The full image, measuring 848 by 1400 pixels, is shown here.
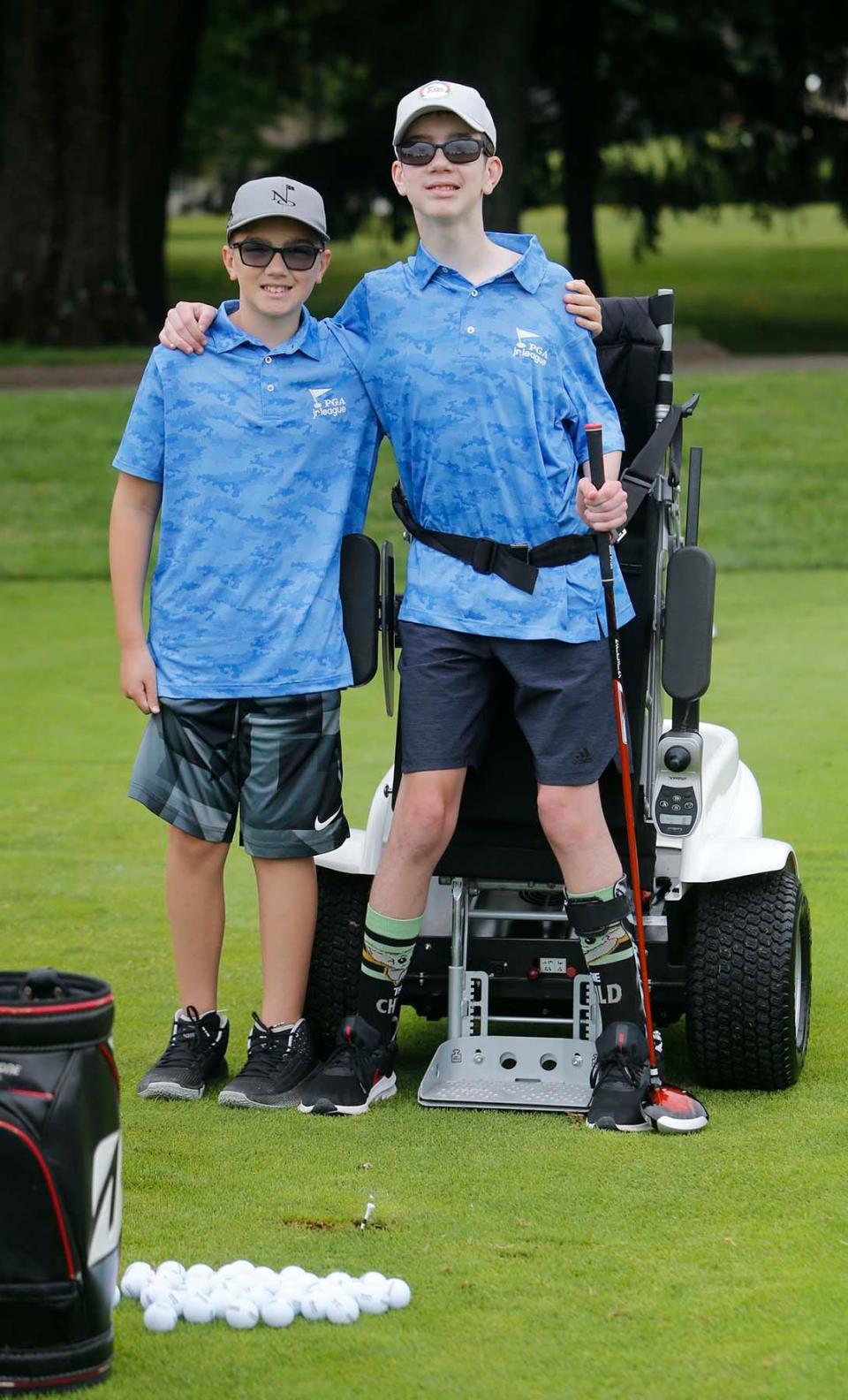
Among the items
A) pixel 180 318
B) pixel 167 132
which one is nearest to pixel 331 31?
pixel 167 132

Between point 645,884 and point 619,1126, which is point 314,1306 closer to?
point 619,1126

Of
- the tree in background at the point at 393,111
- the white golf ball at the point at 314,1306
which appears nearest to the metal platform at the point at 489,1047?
the white golf ball at the point at 314,1306

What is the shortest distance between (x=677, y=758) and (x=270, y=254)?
1.41 m

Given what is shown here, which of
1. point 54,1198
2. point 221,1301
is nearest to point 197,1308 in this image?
point 221,1301

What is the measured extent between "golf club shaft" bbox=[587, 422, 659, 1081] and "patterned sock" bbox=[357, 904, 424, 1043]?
1.58 ft

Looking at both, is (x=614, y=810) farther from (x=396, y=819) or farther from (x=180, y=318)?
(x=180, y=318)

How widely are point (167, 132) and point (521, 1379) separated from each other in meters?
28.4

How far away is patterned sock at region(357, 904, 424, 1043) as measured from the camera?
16.2 ft

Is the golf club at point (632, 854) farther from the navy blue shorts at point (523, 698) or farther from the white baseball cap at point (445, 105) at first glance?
the white baseball cap at point (445, 105)

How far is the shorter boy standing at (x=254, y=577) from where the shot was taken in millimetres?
4867

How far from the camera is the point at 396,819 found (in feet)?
16.0

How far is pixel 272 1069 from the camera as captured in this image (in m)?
5.04

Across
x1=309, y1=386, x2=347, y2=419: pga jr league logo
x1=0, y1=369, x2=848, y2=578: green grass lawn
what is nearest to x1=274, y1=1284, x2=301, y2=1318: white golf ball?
x1=309, y1=386, x2=347, y2=419: pga jr league logo

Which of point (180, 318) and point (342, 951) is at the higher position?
point (180, 318)
